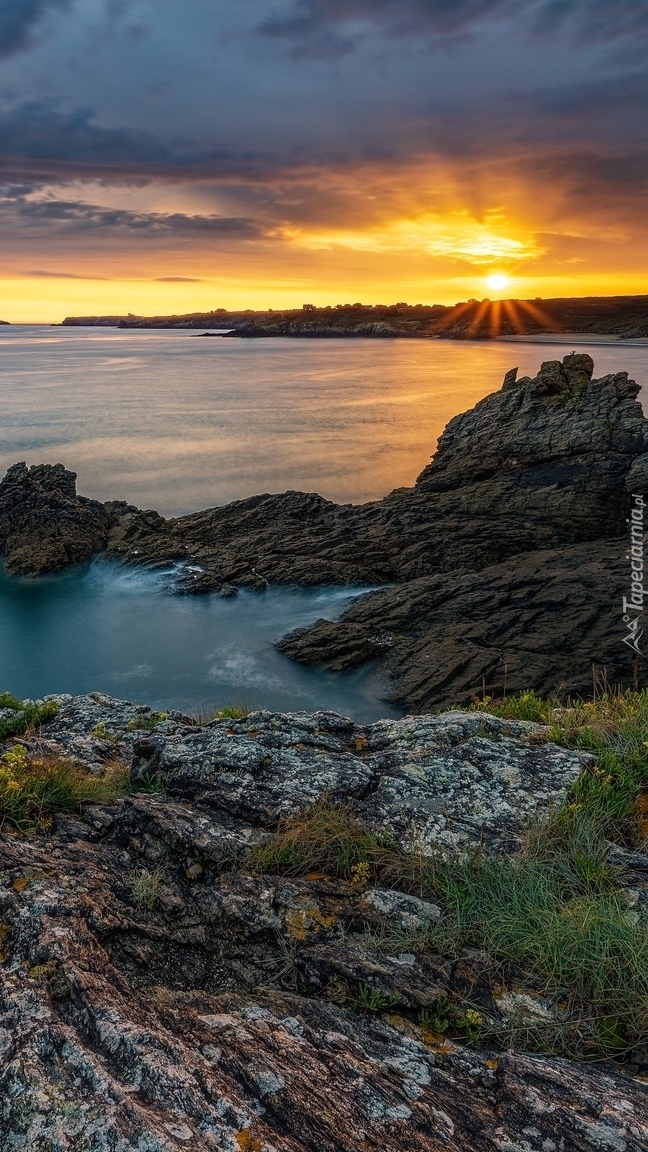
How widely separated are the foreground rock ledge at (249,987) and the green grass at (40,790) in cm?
16

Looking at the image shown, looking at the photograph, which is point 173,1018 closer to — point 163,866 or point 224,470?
point 163,866

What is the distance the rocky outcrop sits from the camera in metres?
27.7

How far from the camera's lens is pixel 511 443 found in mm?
28359

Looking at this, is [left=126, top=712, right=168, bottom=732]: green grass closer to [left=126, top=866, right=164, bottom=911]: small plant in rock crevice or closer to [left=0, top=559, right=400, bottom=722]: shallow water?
[left=126, top=866, right=164, bottom=911]: small plant in rock crevice

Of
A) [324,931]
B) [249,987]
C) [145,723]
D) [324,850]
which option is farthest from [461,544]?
[249,987]

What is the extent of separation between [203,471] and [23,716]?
38.5 meters

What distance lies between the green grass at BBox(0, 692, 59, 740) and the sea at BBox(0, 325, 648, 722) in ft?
7.84

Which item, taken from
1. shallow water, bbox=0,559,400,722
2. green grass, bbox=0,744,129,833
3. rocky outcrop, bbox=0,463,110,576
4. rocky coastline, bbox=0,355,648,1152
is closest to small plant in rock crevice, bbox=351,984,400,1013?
rocky coastline, bbox=0,355,648,1152

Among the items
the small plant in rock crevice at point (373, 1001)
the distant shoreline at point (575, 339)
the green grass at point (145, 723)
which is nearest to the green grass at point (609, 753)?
the small plant in rock crevice at point (373, 1001)

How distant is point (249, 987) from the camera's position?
3.62 meters

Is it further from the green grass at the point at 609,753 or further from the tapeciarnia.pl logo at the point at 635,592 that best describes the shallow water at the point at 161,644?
the green grass at the point at 609,753

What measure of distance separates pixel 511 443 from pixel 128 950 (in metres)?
27.4

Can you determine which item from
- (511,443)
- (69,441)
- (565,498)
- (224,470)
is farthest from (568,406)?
(69,441)

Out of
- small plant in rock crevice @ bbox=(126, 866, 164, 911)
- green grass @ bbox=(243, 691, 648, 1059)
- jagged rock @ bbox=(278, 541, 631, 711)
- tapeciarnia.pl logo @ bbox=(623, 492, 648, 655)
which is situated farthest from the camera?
tapeciarnia.pl logo @ bbox=(623, 492, 648, 655)
